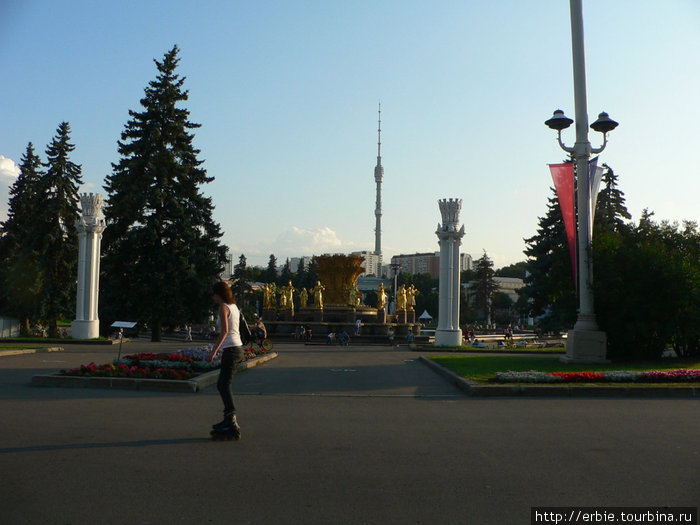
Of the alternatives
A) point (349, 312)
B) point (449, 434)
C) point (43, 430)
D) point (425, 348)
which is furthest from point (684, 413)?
point (349, 312)

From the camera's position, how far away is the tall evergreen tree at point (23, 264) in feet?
136

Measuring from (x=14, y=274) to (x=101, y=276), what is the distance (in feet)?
23.2

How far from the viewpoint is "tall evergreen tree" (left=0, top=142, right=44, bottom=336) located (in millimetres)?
41531

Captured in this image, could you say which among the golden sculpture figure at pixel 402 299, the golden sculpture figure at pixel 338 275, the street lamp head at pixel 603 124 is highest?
the street lamp head at pixel 603 124

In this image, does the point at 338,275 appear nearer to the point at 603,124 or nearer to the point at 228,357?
the point at 603,124

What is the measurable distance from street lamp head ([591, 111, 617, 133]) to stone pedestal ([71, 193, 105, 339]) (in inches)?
1045

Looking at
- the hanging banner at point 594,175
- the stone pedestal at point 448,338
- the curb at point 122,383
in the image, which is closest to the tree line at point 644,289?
the hanging banner at point 594,175

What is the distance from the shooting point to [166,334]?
2255 inches

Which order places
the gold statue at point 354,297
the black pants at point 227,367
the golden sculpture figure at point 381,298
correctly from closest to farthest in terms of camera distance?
1. the black pants at point 227,367
2. the golden sculpture figure at point 381,298
3. the gold statue at point 354,297

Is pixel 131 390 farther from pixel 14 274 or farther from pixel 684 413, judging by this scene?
pixel 14 274

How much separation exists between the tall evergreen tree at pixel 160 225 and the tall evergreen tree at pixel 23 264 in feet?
20.3

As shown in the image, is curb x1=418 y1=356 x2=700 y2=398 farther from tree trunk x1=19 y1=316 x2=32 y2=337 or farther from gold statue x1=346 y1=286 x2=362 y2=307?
tree trunk x1=19 y1=316 x2=32 y2=337

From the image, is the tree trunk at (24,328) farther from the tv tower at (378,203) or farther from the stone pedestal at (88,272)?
the tv tower at (378,203)

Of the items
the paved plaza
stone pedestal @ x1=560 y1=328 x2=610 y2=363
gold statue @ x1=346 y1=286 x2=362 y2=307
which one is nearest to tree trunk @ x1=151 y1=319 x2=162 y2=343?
gold statue @ x1=346 y1=286 x2=362 y2=307
